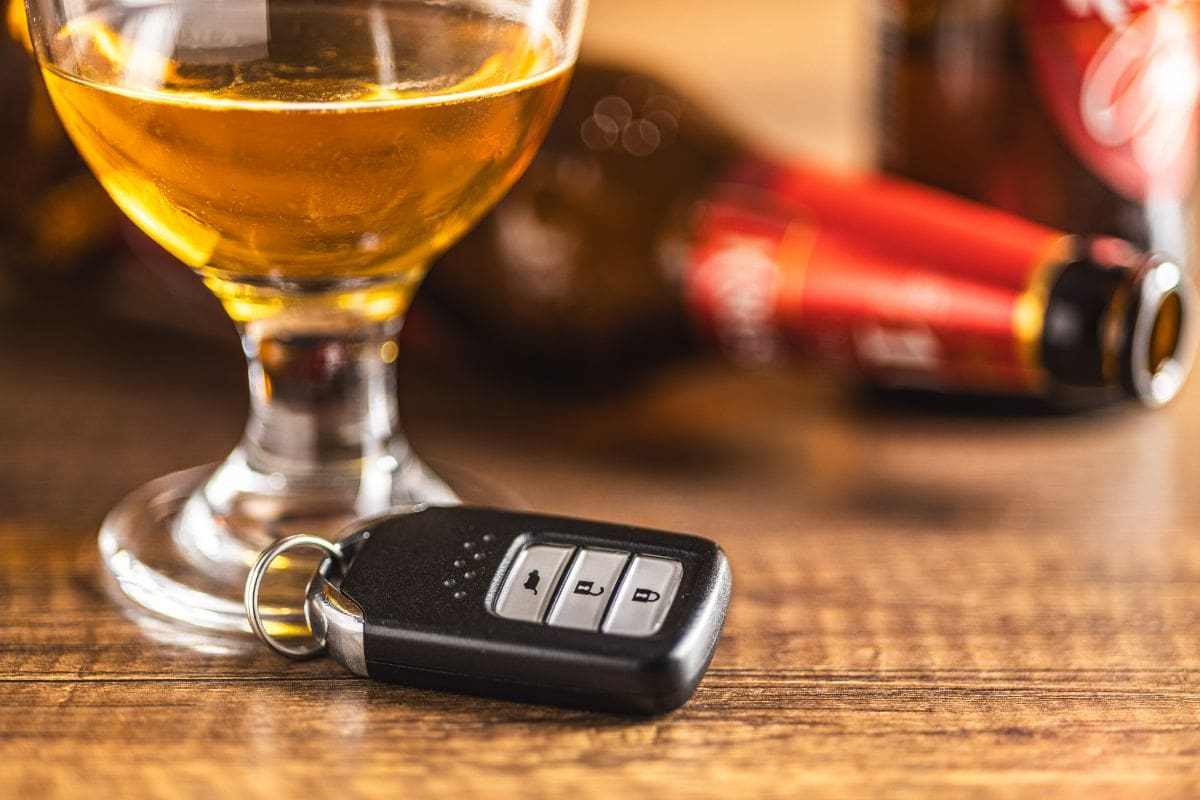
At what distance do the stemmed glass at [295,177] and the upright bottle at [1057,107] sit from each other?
30cm

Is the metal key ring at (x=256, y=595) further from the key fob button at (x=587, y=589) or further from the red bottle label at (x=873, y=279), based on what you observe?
the red bottle label at (x=873, y=279)

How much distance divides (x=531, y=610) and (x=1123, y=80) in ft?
1.55

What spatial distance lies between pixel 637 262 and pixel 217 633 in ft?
1.15

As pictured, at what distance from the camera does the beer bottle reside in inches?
26.7

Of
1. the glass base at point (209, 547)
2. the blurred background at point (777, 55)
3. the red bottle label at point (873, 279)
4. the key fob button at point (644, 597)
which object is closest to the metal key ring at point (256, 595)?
the glass base at point (209, 547)

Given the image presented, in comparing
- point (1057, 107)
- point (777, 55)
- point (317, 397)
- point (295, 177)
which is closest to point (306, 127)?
point (295, 177)

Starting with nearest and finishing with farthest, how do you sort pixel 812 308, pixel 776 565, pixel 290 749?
1. pixel 290 749
2. pixel 776 565
3. pixel 812 308

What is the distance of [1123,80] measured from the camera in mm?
766

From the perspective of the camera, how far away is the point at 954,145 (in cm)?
81

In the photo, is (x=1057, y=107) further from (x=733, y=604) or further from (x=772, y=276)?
(x=733, y=604)

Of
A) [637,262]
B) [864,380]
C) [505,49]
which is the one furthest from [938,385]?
[505,49]

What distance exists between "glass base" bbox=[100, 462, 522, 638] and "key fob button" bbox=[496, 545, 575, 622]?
0.06 m

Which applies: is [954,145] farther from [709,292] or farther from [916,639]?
[916,639]

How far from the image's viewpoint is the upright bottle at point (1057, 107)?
0.76 m
